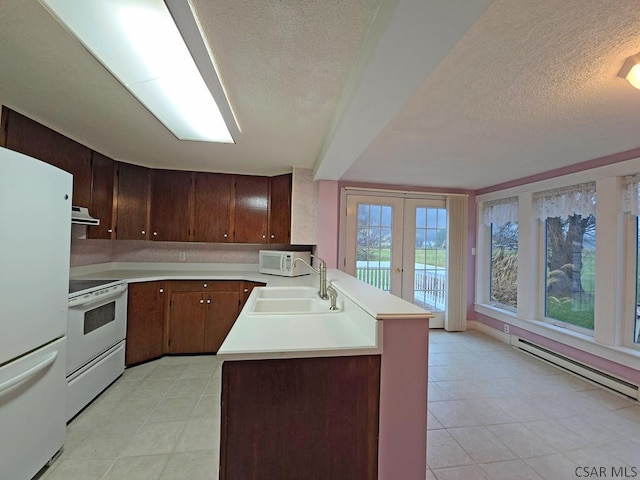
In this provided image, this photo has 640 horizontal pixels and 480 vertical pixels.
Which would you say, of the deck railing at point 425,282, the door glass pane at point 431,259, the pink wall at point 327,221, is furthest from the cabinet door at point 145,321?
the door glass pane at point 431,259

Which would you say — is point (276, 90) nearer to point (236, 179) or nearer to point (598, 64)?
point (598, 64)

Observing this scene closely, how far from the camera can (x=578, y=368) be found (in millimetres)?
2799

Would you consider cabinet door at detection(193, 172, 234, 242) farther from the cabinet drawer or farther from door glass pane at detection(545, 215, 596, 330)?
door glass pane at detection(545, 215, 596, 330)

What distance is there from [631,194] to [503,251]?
163 centimetres

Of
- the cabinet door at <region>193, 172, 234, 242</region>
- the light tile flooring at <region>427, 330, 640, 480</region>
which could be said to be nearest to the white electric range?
the cabinet door at <region>193, 172, 234, 242</region>

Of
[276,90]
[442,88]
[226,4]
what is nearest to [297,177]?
[276,90]

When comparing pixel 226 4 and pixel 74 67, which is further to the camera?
pixel 74 67

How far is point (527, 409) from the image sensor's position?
2201 millimetres

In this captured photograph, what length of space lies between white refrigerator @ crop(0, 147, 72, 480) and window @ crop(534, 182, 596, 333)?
14.5 ft

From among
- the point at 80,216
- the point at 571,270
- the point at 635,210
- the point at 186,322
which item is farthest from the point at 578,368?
the point at 80,216

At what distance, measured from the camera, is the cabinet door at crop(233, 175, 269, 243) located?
347 cm

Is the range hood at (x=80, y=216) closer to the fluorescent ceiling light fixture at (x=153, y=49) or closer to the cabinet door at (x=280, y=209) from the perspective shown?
the fluorescent ceiling light fixture at (x=153, y=49)

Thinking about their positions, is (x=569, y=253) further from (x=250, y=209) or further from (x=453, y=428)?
(x=250, y=209)

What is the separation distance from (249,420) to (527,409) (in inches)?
91.0
